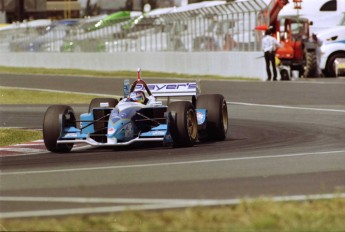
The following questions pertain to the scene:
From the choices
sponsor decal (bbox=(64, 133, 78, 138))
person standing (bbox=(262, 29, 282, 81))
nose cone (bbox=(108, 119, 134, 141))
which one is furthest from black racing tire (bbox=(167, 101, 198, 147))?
person standing (bbox=(262, 29, 282, 81))

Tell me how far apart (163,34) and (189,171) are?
3709 cm

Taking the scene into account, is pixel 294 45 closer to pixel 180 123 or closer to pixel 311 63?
pixel 311 63

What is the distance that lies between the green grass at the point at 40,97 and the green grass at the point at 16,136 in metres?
8.85

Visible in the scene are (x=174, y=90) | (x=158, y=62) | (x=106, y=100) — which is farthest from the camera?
(x=158, y=62)

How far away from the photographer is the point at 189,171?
12406 millimetres

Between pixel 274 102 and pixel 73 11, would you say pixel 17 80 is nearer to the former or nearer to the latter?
pixel 274 102

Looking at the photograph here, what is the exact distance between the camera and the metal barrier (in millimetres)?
39900

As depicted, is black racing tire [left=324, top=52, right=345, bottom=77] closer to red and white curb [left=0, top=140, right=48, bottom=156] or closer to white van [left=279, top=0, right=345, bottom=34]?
white van [left=279, top=0, right=345, bottom=34]

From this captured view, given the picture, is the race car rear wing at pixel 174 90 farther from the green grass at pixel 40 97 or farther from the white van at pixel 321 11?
the white van at pixel 321 11

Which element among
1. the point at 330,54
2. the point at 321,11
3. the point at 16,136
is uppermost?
the point at 321,11

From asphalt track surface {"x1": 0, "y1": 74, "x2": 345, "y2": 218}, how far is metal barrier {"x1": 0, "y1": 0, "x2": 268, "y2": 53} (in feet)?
59.8

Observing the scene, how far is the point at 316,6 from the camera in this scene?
42750mm

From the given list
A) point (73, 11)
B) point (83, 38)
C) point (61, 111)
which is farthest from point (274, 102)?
point (73, 11)

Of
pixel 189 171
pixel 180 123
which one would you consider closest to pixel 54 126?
pixel 180 123
